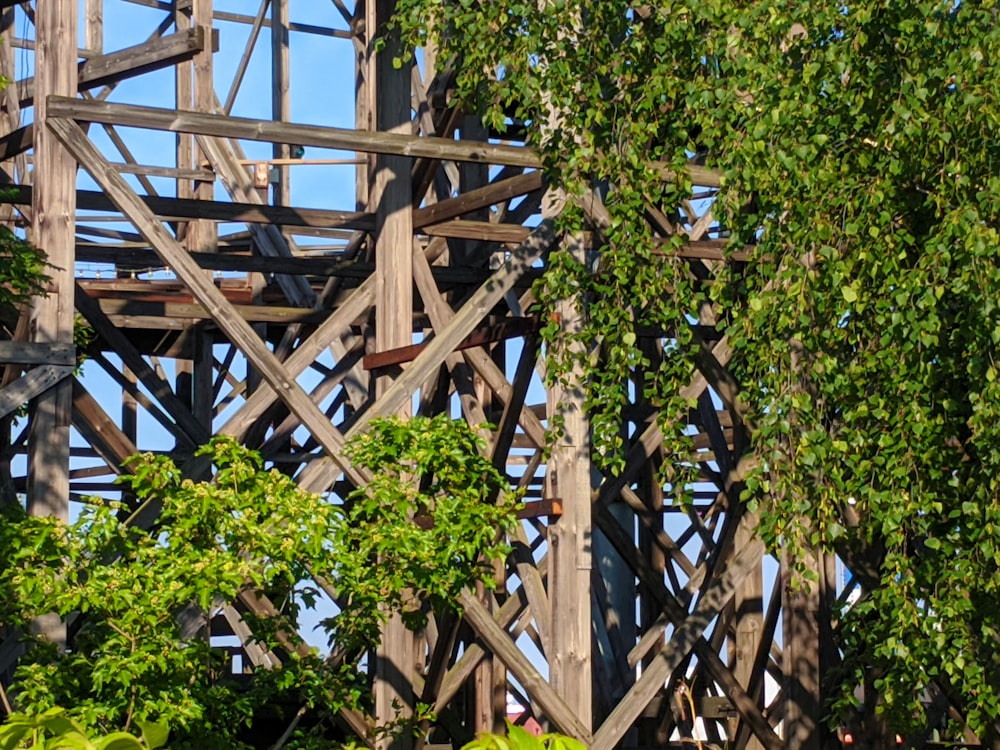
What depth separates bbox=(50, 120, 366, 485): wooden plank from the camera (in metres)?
10.5

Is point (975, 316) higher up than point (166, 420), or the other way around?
point (975, 316)

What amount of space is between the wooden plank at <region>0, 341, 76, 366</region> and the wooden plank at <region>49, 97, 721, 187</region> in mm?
1279

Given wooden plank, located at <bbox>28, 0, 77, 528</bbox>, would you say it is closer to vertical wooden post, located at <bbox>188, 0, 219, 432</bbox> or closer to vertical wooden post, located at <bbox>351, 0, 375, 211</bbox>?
vertical wooden post, located at <bbox>351, 0, 375, 211</bbox>

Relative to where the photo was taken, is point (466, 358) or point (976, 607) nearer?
point (976, 607)

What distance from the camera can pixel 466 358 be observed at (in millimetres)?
12617

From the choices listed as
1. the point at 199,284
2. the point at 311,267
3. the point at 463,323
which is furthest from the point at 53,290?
the point at 311,267

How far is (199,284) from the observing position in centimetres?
1055

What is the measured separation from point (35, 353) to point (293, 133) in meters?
1.94

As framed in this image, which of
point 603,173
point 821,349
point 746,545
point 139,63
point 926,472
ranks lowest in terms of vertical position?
point 746,545

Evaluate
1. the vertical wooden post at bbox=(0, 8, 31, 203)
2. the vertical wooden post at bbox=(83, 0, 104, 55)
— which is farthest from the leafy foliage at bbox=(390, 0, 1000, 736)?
the vertical wooden post at bbox=(83, 0, 104, 55)

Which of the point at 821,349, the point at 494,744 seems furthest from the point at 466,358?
the point at 494,744

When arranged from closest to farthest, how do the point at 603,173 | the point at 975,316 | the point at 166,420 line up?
the point at 975,316, the point at 603,173, the point at 166,420

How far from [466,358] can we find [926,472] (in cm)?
453

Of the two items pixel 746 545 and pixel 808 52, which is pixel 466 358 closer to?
pixel 746 545
